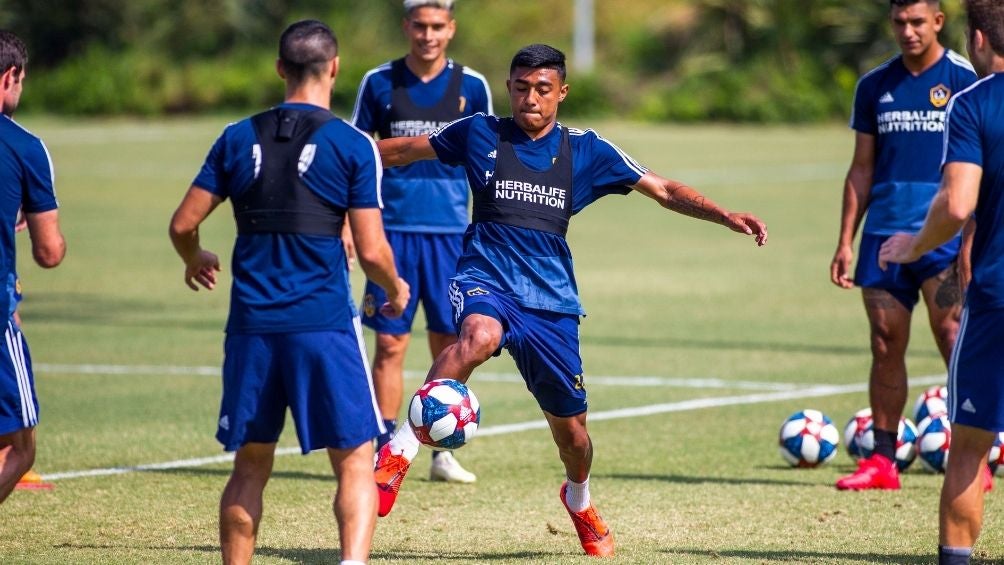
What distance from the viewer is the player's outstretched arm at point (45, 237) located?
6.40 meters

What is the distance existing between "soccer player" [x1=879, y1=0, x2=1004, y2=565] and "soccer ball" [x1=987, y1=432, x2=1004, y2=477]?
9.23 feet

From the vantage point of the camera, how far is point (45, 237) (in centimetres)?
641

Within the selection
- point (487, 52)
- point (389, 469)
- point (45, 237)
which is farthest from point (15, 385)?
point (487, 52)

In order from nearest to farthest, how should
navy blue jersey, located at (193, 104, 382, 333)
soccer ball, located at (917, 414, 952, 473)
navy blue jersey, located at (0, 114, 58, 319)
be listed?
1. navy blue jersey, located at (193, 104, 382, 333)
2. navy blue jersey, located at (0, 114, 58, 319)
3. soccer ball, located at (917, 414, 952, 473)

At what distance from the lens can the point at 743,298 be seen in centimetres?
1695

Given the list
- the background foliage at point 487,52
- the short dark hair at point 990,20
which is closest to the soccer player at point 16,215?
the short dark hair at point 990,20

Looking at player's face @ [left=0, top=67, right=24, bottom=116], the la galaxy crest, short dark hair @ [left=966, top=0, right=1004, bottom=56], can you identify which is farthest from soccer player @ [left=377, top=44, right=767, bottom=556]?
the la galaxy crest

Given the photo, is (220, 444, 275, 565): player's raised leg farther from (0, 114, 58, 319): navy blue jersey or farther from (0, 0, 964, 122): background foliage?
(0, 0, 964, 122): background foliage

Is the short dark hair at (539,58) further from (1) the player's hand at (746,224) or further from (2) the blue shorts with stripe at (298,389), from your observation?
(2) the blue shorts with stripe at (298,389)

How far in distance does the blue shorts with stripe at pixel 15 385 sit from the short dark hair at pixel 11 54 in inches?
43.0

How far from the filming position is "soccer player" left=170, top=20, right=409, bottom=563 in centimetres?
579

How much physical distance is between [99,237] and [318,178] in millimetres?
17493

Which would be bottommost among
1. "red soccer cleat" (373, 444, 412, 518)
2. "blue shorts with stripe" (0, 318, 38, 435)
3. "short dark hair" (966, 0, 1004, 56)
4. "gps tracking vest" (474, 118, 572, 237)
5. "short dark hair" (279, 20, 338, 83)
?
"red soccer cleat" (373, 444, 412, 518)

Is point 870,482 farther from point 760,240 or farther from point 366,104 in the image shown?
point 366,104
